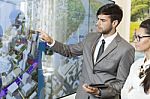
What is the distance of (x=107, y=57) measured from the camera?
2.30 m

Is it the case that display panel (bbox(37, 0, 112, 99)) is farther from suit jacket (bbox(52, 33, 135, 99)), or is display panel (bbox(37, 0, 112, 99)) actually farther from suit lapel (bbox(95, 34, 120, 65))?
suit lapel (bbox(95, 34, 120, 65))

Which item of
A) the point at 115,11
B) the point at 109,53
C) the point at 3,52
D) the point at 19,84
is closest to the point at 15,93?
the point at 19,84

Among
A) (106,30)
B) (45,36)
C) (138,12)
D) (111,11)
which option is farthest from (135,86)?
(138,12)

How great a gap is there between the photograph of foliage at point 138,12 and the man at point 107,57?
200cm

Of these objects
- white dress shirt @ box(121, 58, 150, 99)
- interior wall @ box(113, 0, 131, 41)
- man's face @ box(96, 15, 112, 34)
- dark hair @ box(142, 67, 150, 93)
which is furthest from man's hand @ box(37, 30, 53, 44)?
interior wall @ box(113, 0, 131, 41)

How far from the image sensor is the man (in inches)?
88.4

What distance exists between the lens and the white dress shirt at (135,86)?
1940 mm

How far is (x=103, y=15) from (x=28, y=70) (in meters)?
0.78

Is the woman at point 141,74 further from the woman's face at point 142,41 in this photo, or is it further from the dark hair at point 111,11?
the dark hair at point 111,11

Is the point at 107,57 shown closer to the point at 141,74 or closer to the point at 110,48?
the point at 110,48

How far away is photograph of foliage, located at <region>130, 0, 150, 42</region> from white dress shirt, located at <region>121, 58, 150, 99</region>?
2.27 meters

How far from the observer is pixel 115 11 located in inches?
92.1

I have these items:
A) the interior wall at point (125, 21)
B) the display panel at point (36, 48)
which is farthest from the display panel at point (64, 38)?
the interior wall at point (125, 21)

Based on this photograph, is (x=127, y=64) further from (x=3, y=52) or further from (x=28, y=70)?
(x=3, y=52)
